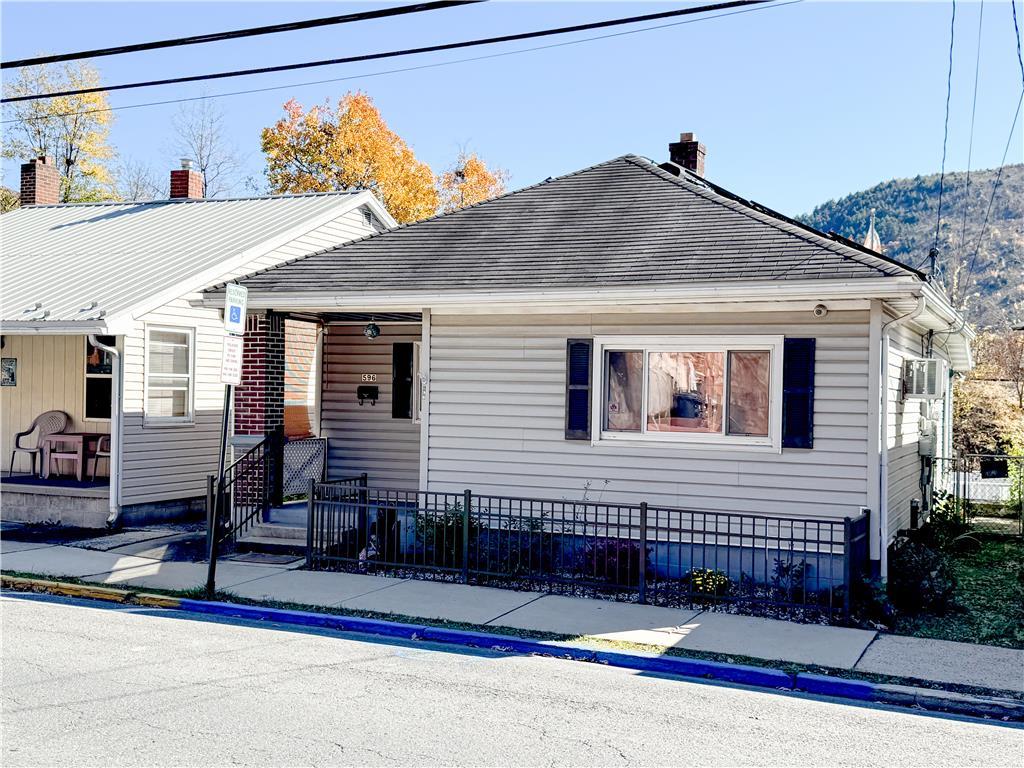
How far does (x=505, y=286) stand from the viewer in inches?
479

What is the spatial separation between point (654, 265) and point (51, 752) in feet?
27.2

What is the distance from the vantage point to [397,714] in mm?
6805

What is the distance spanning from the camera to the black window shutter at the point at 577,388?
1232 centimetres

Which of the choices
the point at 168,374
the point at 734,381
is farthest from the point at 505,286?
the point at 168,374

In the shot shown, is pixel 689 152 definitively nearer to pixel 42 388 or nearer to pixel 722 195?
pixel 722 195

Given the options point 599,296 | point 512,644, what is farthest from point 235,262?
point 512,644

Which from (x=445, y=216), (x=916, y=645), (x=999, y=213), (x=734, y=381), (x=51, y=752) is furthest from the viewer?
(x=999, y=213)

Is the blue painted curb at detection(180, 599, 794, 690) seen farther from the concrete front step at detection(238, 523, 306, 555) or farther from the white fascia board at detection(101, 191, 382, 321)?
the white fascia board at detection(101, 191, 382, 321)

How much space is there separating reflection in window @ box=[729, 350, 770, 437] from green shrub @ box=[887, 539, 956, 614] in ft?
6.75

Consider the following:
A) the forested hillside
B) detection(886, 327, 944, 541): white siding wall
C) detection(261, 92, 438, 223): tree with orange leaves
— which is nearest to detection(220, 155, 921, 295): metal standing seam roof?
detection(886, 327, 944, 541): white siding wall

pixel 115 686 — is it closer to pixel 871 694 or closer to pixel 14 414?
pixel 871 694

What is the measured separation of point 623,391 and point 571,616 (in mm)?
3228

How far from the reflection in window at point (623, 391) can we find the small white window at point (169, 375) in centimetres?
784

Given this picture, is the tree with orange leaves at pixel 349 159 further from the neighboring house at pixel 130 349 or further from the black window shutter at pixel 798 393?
the black window shutter at pixel 798 393
